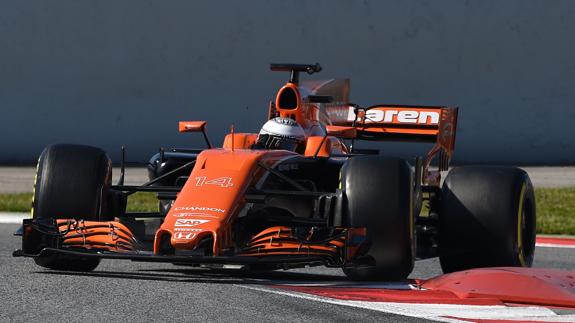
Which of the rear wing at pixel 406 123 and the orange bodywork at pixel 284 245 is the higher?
the rear wing at pixel 406 123

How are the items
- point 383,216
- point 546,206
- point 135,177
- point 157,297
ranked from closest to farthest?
point 157,297 < point 383,216 < point 546,206 < point 135,177

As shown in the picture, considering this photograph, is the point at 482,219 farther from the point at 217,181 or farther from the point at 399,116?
the point at 399,116

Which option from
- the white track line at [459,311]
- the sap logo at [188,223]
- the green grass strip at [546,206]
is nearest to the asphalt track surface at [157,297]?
the white track line at [459,311]

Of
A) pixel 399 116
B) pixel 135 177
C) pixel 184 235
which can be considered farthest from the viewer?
pixel 135 177

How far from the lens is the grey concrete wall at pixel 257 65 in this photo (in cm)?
2077

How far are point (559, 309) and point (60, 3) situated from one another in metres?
17.0

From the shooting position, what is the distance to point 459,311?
5.91 metres

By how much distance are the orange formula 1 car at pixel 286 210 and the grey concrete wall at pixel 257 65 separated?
1149 cm

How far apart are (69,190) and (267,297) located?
208cm

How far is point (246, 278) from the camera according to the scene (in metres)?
7.68

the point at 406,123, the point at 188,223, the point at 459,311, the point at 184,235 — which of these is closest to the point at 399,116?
the point at 406,123

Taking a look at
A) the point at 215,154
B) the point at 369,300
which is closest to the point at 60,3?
the point at 215,154

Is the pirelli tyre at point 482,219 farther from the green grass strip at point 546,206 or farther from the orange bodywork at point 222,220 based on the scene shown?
the green grass strip at point 546,206

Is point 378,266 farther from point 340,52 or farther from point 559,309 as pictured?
point 340,52
